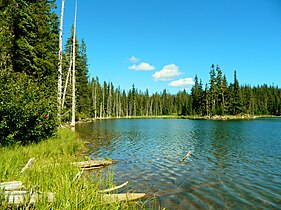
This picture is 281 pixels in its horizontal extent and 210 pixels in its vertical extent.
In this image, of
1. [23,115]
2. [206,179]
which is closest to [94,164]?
[23,115]

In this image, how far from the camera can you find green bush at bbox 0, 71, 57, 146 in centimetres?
1061

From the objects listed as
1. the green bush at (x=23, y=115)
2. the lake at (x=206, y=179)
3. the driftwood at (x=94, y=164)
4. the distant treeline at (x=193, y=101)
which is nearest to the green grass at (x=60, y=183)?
the green bush at (x=23, y=115)

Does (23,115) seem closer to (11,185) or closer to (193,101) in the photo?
(11,185)

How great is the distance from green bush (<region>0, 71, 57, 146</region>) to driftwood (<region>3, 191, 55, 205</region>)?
6647 mm

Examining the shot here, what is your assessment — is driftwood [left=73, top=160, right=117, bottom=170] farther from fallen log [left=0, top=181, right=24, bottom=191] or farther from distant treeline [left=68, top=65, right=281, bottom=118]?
distant treeline [left=68, top=65, right=281, bottom=118]

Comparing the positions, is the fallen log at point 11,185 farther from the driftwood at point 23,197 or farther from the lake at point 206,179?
the lake at point 206,179

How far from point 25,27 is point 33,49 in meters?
1.76

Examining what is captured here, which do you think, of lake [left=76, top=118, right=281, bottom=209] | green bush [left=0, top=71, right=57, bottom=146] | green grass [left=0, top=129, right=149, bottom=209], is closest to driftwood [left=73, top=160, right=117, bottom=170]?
lake [left=76, top=118, right=281, bottom=209]

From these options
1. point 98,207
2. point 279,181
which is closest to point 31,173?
point 98,207

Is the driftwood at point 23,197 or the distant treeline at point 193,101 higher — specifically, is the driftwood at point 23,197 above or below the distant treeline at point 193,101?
below

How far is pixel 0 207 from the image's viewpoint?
4188mm

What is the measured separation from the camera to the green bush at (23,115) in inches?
418

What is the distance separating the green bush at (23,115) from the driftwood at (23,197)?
6647 millimetres

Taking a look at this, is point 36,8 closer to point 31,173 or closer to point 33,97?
point 33,97
